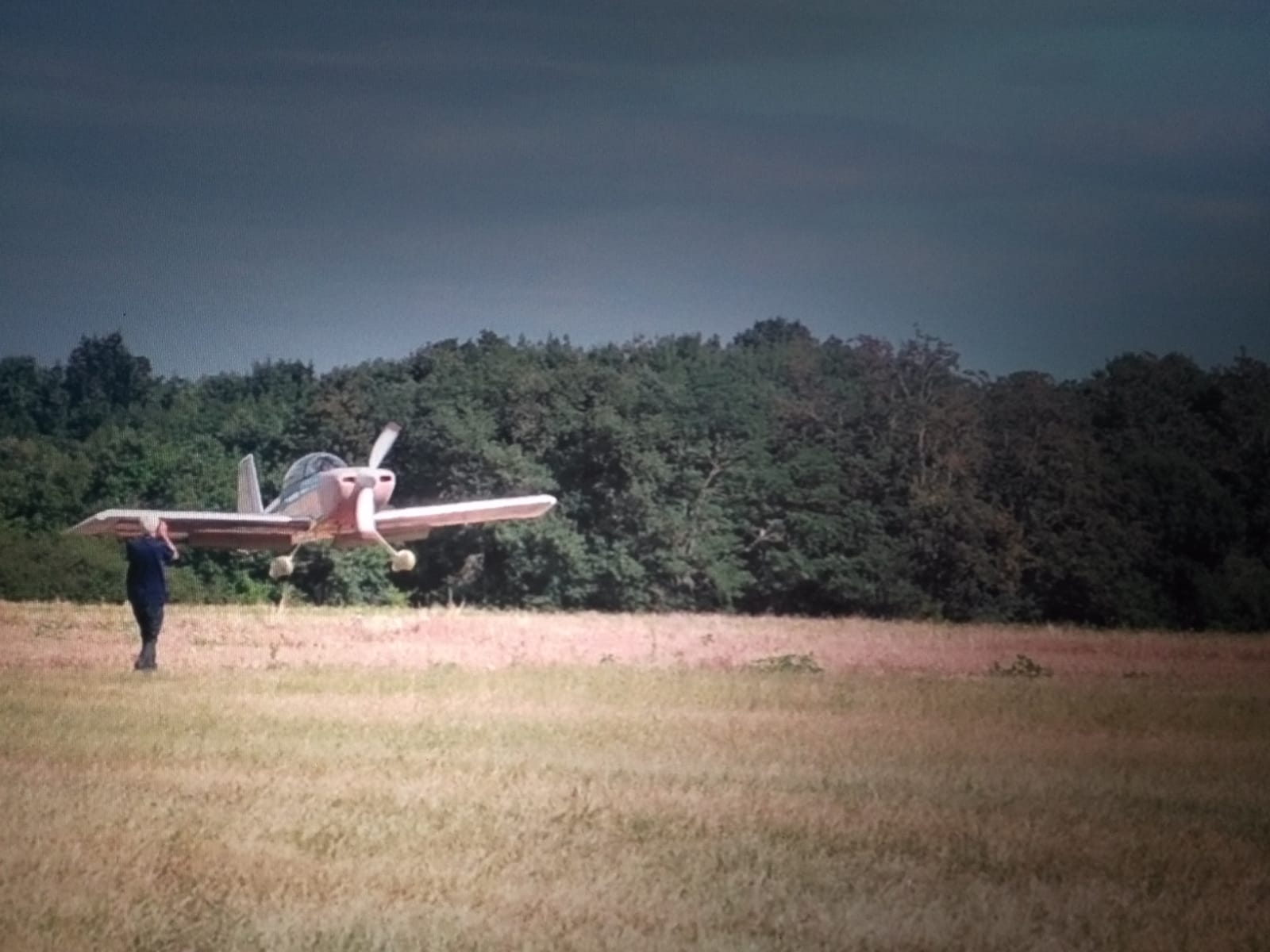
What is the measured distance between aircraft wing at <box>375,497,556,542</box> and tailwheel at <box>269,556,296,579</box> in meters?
0.59

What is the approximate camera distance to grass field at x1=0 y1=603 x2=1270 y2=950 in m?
4.73

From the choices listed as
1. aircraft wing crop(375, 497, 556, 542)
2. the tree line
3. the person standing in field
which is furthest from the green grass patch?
aircraft wing crop(375, 497, 556, 542)

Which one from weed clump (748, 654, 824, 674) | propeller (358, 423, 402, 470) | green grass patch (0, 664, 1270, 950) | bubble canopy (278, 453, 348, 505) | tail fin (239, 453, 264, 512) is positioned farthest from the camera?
propeller (358, 423, 402, 470)

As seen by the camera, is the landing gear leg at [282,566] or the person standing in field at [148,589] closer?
the person standing in field at [148,589]

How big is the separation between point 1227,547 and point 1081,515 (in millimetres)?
875

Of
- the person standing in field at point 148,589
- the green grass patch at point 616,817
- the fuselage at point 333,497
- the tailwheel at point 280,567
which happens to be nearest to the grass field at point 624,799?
the green grass patch at point 616,817

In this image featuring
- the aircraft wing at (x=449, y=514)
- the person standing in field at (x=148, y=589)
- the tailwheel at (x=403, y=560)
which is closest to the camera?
the person standing in field at (x=148, y=589)

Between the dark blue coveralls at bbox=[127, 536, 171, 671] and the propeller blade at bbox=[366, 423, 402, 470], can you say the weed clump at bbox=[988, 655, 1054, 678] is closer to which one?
→ the propeller blade at bbox=[366, 423, 402, 470]

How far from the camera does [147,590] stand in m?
8.41

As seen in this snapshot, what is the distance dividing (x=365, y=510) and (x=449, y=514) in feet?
2.84

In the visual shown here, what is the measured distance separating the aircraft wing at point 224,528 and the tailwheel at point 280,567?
8 centimetres

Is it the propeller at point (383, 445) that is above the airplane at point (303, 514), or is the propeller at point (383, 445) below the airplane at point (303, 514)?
above

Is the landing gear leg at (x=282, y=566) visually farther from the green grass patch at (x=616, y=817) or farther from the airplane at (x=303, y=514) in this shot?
the green grass patch at (x=616, y=817)

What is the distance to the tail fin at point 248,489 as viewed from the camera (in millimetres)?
10508
